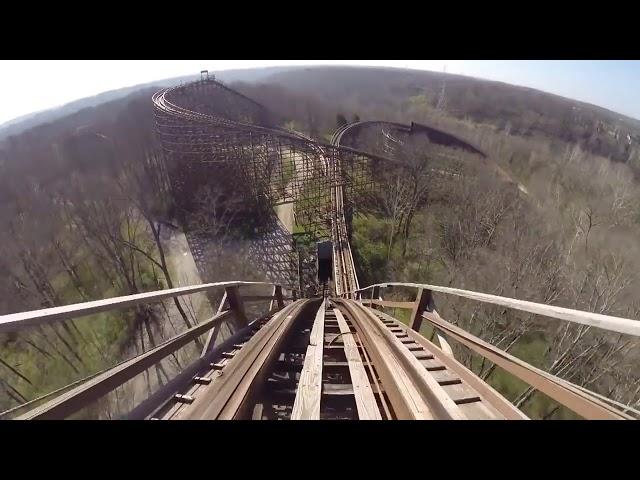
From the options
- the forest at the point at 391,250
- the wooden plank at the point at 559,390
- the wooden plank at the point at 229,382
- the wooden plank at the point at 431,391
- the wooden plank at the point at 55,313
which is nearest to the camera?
the wooden plank at the point at 55,313

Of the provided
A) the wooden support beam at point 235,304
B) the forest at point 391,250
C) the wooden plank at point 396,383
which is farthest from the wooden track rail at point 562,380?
the forest at point 391,250

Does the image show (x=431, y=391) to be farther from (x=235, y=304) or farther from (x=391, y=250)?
(x=391, y=250)

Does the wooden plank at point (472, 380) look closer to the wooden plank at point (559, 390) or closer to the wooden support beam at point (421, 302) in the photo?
the wooden plank at point (559, 390)

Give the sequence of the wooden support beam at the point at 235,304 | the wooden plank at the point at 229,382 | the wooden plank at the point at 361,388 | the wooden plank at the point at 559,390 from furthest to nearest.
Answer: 1. the wooden support beam at the point at 235,304
2. the wooden plank at the point at 361,388
3. the wooden plank at the point at 229,382
4. the wooden plank at the point at 559,390

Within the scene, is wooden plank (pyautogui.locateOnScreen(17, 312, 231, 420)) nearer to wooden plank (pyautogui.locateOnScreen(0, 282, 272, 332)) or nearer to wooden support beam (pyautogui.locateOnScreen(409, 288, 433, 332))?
wooden plank (pyautogui.locateOnScreen(0, 282, 272, 332))

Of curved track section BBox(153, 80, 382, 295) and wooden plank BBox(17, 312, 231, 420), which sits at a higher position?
wooden plank BBox(17, 312, 231, 420)

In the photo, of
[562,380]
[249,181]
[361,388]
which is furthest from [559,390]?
[249,181]

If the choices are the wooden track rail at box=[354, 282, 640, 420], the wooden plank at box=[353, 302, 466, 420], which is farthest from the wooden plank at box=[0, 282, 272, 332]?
the wooden track rail at box=[354, 282, 640, 420]
